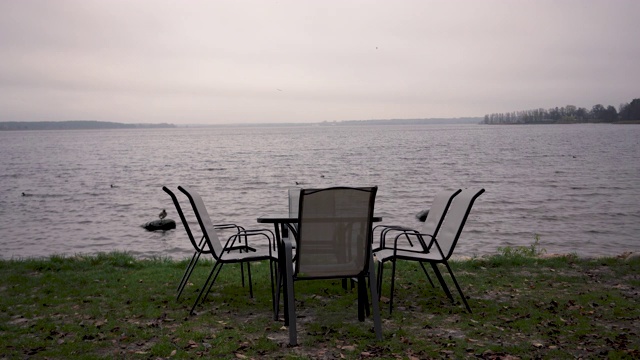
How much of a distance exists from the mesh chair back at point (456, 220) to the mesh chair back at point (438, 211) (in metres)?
0.12

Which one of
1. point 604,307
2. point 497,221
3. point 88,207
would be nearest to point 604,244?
point 497,221

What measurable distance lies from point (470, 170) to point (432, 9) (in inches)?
1063

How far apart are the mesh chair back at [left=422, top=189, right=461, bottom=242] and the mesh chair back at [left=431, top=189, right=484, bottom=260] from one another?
12 cm

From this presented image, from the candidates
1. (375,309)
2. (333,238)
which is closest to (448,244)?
(375,309)

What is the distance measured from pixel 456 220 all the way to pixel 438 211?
17.2 inches

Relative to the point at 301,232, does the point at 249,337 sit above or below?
below

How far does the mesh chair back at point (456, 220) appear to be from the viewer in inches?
259

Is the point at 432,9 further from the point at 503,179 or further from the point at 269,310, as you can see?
the point at 503,179

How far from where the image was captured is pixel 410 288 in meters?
7.87

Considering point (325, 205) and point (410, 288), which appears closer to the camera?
point (325, 205)

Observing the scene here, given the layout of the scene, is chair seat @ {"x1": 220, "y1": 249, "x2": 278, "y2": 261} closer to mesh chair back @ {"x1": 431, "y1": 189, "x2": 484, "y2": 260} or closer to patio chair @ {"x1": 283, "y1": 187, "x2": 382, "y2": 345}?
patio chair @ {"x1": 283, "y1": 187, "x2": 382, "y2": 345}

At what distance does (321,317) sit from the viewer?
6.48 metres

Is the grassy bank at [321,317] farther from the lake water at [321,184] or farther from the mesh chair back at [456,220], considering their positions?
the lake water at [321,184]

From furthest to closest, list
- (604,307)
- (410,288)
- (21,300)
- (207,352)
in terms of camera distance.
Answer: (410,288), (21,300), (604,307), (207,352)
